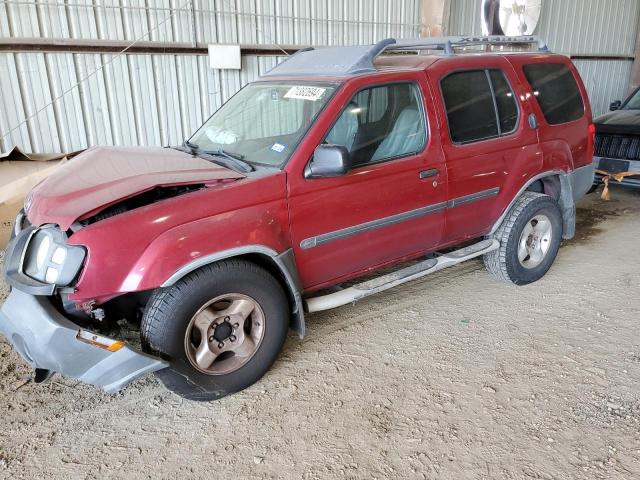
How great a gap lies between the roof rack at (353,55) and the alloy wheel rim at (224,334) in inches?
67.2

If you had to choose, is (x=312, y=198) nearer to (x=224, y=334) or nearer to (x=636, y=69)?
(x=224, y=334)

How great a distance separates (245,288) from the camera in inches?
119

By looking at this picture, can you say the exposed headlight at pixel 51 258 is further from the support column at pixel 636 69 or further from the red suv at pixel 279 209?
the support column at pixel 636 69

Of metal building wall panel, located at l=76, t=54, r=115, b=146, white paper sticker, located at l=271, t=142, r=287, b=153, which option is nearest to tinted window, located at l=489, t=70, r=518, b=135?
white paper sticker, located at l=271, t=142, r=287, b=153

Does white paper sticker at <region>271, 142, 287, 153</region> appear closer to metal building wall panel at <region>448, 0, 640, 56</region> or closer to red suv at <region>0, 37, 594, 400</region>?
red suv at <region>0, 37, 594, 400</region>

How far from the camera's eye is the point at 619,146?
6.90 metres

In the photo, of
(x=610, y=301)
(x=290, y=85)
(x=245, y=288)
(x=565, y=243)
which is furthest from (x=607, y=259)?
(x=245, y=288)

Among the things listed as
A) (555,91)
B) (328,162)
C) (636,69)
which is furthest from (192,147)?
(636,69)

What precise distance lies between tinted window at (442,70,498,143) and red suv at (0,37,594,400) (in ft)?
0.05

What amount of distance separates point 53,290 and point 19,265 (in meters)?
0.41

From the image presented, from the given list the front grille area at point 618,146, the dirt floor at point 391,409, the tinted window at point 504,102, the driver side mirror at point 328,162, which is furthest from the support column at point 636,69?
the driver side mirror at point 328,162

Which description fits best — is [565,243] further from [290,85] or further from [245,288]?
[245,288]

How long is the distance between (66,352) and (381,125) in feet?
7.69

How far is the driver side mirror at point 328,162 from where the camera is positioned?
305cm
